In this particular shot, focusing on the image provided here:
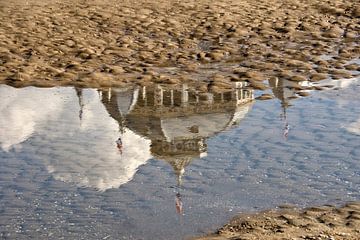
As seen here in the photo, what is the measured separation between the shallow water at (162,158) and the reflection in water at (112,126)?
32 mm

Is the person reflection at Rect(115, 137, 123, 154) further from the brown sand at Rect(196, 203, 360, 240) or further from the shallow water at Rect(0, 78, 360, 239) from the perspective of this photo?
the brown sand at Rect(196, 203, 360, 240)

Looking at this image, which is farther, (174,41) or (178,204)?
(174,41)

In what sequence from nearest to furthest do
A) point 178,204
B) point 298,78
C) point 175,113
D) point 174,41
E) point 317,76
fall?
1. point 178,204
2. point 175,113
3. point 298,78
4. point 317,76
5. point 174,41

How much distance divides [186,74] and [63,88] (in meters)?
3.25

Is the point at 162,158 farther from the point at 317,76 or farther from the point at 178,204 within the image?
the point at 317,76

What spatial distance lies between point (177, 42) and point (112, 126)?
295 inches

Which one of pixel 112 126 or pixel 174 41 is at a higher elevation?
pixel 174 41

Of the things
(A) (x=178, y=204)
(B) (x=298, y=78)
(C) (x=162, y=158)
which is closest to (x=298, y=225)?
(A) (x=178, y=204)

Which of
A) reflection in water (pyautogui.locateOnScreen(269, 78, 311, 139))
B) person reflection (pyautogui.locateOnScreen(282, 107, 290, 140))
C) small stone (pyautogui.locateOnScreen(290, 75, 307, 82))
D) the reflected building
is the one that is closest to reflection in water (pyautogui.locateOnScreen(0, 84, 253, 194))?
the reflected building

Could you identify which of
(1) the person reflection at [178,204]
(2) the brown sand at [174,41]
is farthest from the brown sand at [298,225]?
(2) the brown sand at [174,41]

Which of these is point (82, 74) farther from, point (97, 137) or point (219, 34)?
point (219, 34)

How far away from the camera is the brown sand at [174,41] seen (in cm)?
1895

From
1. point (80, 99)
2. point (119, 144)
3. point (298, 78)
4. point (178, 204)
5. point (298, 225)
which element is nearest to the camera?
point (298, 225)

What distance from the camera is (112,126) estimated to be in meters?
15.5
